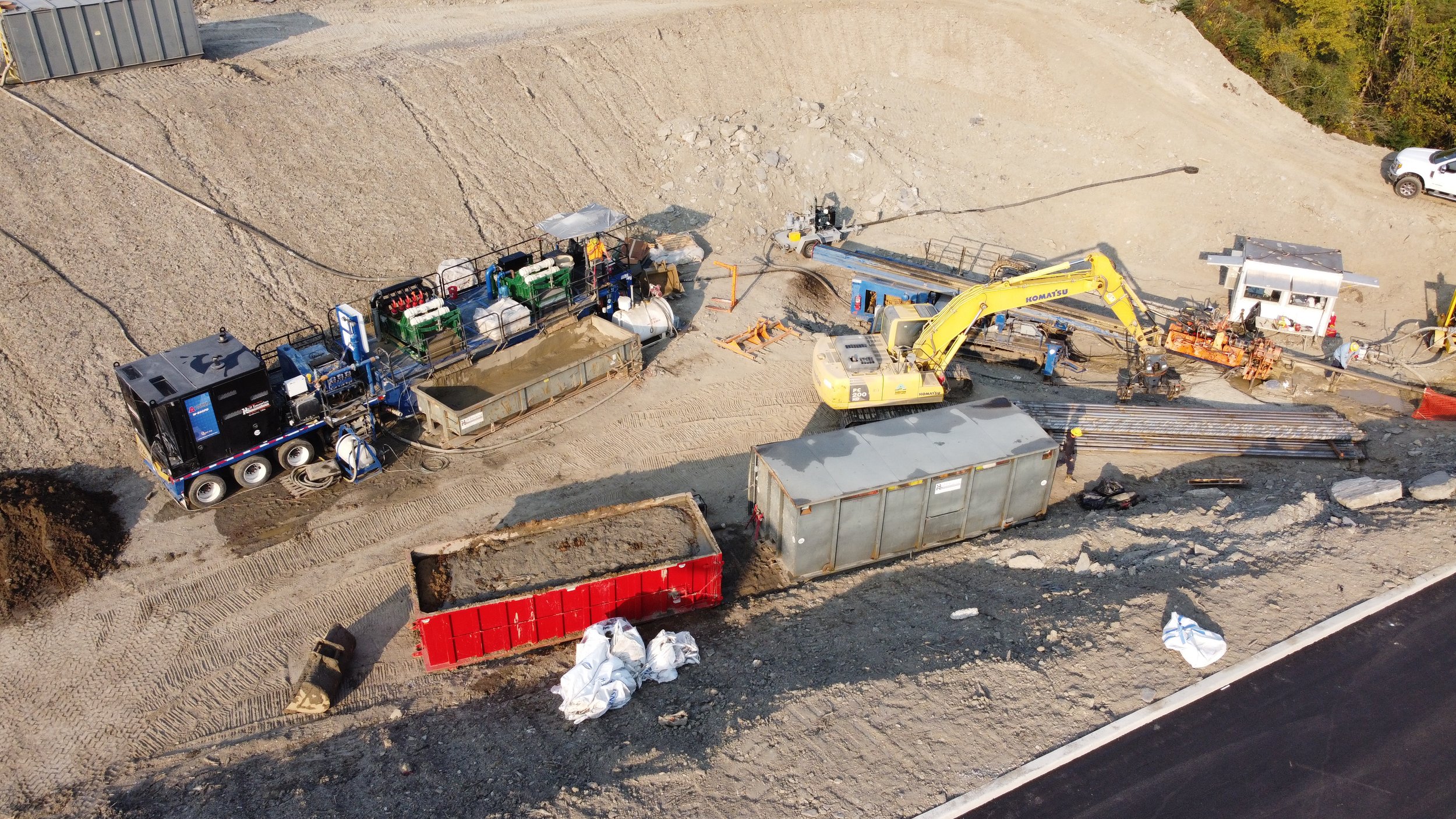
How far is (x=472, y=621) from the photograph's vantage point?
15.8 metres

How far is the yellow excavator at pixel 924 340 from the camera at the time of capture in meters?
21.9

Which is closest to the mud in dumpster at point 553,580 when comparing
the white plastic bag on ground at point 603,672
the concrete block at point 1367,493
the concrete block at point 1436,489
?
the white plastic bag on ground at point 603,672

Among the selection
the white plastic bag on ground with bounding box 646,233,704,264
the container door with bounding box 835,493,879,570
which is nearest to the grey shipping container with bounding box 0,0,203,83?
the white plastic bag on ground with bounding box 646,233,704,264

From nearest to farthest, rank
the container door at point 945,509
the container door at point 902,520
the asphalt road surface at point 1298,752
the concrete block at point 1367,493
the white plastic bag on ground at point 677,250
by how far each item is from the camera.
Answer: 1. the asphalt road surface at point 1298,752
2. the container door at point 902,520
3. the container door at point 945,509
4. the concrete block at point 1367,493
5. the white plastic bag on ground at point 677,250

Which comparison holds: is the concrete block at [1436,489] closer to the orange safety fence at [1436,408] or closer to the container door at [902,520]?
the orange safety fence at [1436,408]

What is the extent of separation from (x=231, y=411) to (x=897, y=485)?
12938 mm

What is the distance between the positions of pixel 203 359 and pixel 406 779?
34.1 ft

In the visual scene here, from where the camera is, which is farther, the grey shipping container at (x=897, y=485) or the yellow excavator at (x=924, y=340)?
the yellow excavator at (x=924, y=340)

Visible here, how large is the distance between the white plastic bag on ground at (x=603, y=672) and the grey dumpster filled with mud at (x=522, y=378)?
→ 7.73m

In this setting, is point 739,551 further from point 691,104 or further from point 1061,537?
point 691,104

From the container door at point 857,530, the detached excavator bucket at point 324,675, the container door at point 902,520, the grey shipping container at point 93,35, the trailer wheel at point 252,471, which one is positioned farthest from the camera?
the grey shipping container at point 93,35

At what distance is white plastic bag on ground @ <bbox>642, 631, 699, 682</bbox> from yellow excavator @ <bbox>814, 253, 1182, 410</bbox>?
7.81 m

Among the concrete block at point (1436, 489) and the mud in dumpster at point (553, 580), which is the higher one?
the concrete block at point (1436, 489)

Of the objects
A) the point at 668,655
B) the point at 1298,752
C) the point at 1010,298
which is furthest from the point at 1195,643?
the point at 1010,298
